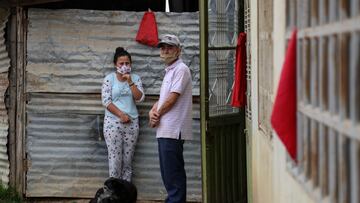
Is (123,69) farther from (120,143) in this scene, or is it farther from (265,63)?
(265,63)

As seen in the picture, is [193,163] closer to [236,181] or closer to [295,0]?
[236,181]

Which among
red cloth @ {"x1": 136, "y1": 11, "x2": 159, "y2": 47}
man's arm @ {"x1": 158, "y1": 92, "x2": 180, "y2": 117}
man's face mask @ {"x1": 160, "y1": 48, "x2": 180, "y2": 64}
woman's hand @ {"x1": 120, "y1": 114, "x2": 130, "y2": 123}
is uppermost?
red cloth @ {"x1": 136, "y1": 11, "x2": 159, "y2": 47}

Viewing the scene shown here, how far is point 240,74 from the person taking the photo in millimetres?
5891

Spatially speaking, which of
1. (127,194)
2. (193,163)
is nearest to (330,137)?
(127,194)

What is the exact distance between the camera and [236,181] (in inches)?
257

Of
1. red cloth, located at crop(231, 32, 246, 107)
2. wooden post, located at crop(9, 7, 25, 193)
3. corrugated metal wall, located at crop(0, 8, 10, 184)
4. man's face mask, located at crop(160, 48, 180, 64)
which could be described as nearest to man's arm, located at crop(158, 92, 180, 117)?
man's face mask, located at crop(160, 48, 180, 64)

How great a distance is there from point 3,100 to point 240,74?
3391mm

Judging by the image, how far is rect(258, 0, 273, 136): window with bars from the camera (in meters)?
3.93

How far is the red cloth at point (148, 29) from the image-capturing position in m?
7.83

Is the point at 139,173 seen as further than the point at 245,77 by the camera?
Yes

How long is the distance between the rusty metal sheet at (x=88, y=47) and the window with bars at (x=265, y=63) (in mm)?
3362

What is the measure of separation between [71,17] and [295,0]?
5580 mm

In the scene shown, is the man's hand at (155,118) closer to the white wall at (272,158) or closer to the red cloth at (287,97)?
the white wall at (272,158)

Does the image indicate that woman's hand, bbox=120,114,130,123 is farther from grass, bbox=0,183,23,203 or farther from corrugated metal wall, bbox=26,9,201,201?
grass, bbox=0,183,23,203
